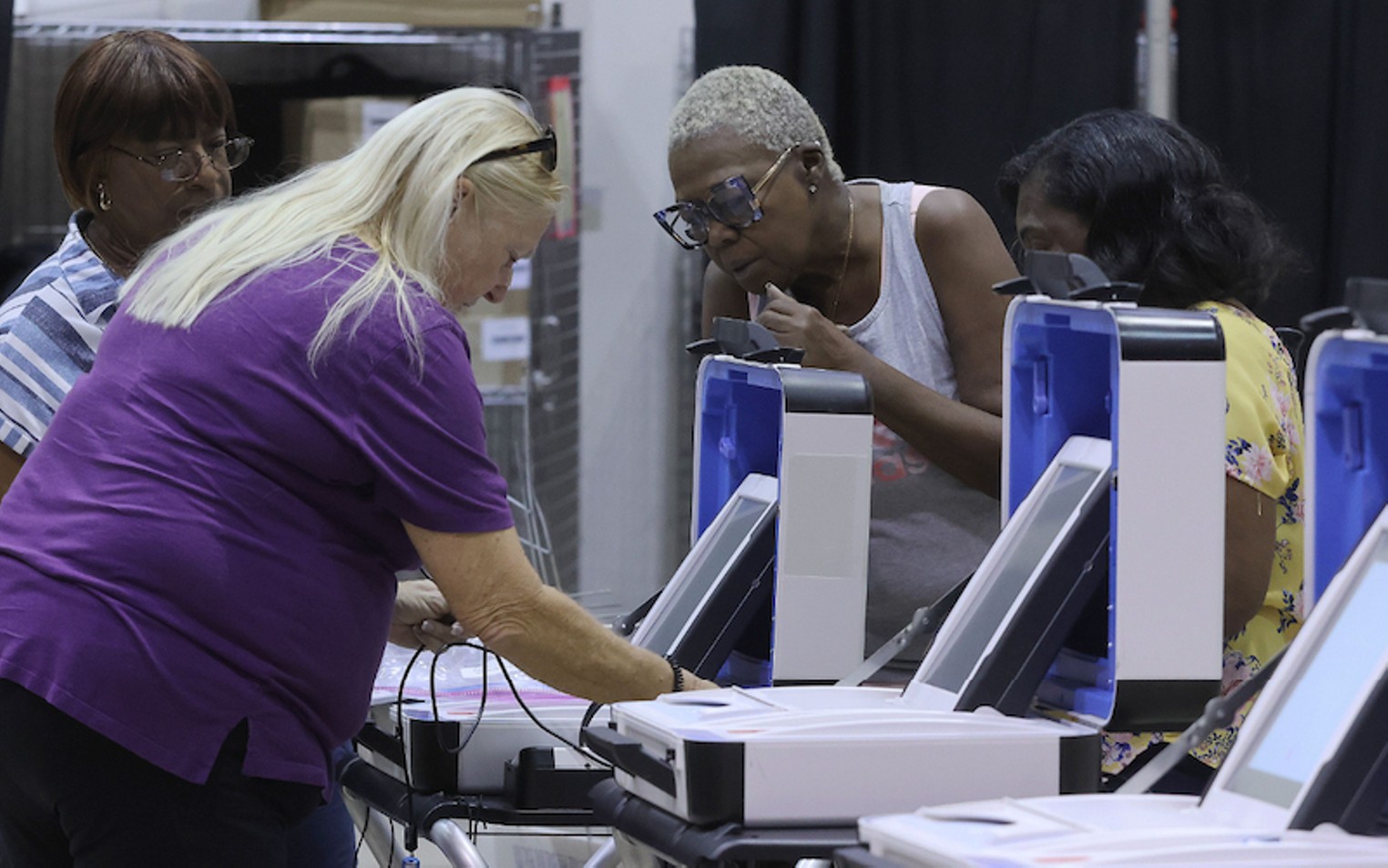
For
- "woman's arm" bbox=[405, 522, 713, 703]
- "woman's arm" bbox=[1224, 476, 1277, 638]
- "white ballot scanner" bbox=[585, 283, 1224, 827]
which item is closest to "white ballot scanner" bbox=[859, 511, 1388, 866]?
"white ballot scanner" bbox=[585, 283, 1224, 827]

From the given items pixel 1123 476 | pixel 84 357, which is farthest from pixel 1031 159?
pixel 84 357

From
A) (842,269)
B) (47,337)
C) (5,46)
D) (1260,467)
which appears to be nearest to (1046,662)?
(1260,467)

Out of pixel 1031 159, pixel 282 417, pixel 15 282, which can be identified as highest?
pixel 1031 159

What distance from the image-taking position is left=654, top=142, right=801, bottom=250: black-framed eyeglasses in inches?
82.2

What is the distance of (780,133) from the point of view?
213 cm

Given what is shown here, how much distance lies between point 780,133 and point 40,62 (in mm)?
2199

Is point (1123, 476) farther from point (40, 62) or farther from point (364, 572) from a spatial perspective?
point (40, 62)

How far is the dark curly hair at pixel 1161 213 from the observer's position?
1.73 meters

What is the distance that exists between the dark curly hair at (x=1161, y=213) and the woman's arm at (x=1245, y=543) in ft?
0.88

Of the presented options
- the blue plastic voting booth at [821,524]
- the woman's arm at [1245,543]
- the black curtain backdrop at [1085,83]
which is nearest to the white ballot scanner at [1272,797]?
the woman's arm at [1245,543]

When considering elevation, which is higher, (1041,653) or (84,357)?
(84,357)

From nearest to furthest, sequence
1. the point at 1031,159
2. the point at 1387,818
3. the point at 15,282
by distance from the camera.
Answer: the point at 1387,818, the point at 1031,159, the point at 15,282

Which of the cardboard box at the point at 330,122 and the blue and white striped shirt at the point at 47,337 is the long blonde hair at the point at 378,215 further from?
the cardboard box at the point at 330,122

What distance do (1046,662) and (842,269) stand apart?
2.67 feet
